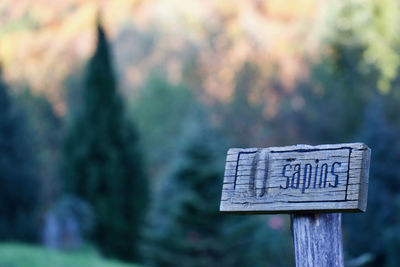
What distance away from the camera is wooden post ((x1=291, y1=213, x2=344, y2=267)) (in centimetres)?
269

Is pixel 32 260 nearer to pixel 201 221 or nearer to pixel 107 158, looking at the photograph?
pixel 201 221

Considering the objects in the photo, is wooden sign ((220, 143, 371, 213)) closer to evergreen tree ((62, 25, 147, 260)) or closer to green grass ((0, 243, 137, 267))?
green grass ((0, 243, 137, 267))

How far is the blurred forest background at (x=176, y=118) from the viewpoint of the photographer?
564 inches

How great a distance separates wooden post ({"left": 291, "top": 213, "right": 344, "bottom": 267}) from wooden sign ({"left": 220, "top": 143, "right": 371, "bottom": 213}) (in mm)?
92

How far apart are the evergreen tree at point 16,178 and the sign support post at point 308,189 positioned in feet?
47.8

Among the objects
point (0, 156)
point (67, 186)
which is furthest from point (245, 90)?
point (0, 156)

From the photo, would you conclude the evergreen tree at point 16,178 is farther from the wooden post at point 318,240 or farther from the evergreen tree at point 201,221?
the wooden post at point 318,240

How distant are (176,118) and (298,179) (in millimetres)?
25077

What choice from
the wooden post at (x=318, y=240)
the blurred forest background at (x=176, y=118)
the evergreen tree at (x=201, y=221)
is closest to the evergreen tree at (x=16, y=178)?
the blurred forest background at (x=176, y=118)

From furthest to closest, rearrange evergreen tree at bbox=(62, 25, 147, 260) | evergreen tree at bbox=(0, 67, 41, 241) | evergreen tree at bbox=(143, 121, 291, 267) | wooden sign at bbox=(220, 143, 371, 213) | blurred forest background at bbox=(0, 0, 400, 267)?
evergreen tree at bbox=(62, 25, 147, 260) < evergreen tree at bbox=(0, 67, 41, 241) < blurred forest background at bbox=(0, 0, 400, 267) < evergreen tree at bbox=(143, 121, 291, 267) < wooden sign at bbox=(220, 143, 371, 213)

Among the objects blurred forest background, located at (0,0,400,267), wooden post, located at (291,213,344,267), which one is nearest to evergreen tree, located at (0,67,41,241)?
blurred forest background, located at (0,0,400,267)

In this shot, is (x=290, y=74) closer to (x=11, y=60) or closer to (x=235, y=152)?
(x=11, y=60)

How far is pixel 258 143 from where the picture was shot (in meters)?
24.4

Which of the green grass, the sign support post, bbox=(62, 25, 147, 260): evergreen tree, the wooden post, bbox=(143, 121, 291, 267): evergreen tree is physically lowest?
the wooden post
